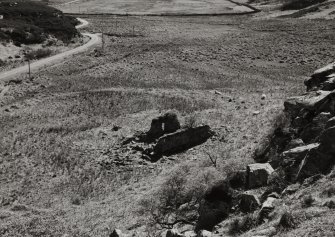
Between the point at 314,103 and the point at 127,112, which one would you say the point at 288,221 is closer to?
the point at 314,103

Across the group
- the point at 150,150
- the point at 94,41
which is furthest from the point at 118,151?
the point at 94,41

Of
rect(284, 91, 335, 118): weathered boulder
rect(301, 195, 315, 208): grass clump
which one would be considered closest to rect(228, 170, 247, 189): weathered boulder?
rect(284, 91, 335, 118): weathered boulder

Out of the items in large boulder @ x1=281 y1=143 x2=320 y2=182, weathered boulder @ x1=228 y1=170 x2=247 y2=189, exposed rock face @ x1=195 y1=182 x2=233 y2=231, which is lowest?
exposed rock face @ x1=195 y1=182 x2=233 y2=231

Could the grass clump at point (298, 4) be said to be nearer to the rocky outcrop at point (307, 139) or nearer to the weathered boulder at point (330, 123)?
the rocky outcrop at point (307, 139)

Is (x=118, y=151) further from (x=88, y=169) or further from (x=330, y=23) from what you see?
(x=330, y=23)

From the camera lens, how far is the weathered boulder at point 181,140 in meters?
26.8

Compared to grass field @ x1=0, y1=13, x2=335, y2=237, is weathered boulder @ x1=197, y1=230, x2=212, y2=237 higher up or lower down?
higher up

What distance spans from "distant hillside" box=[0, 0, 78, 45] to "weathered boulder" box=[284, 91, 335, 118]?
163 ft

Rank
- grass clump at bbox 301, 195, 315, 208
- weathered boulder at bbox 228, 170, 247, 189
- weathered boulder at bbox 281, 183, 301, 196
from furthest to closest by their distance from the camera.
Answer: weathered boulder at bbox 228, 170, 247, 189 → weathered boulder at bbox 281, 183, 301, 196 → grass clump at bbox 301, 195, 315, 208

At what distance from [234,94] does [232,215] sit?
2777cm

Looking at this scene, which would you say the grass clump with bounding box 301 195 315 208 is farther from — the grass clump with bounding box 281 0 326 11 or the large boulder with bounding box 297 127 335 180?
the grass clump with bounding box 281 0 326 11

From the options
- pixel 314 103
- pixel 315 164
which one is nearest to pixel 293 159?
pixel 315 164

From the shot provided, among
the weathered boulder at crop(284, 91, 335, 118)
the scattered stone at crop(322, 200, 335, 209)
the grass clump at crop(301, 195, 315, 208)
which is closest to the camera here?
the scattered stone at crop(322, 200, 335, 209)

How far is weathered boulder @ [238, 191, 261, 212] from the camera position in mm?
15351
